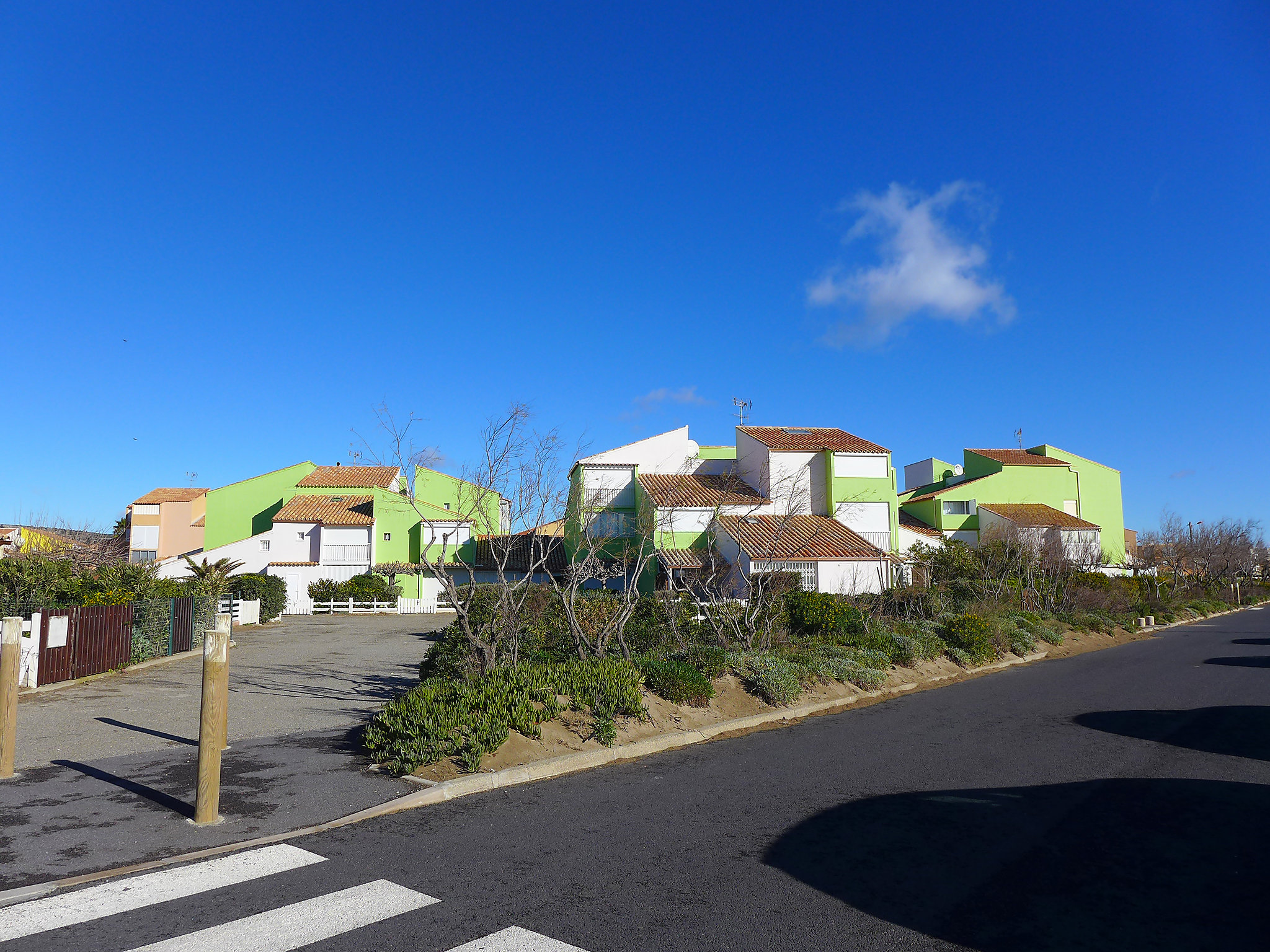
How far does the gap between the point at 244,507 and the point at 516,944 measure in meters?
52.4

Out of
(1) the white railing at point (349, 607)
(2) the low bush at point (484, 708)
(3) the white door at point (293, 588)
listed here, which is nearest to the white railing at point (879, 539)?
(1) the white railing at point (349, 607)

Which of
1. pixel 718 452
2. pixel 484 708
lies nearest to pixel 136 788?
pixel 484 708

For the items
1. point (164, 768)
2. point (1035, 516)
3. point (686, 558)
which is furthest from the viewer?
point (1035, 516)

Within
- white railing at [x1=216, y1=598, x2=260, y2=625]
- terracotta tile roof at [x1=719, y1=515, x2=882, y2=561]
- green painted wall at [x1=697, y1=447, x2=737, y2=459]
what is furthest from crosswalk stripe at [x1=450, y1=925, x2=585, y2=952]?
green painted wall at [x1=697, y1=447, x2=737, y2=459]

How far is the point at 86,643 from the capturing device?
15203mm

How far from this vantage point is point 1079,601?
106 ft

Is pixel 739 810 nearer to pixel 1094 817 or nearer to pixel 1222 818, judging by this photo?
pixel 1094 817

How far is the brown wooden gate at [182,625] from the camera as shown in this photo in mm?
19500

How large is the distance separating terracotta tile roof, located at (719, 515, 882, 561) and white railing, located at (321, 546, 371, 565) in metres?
20.6

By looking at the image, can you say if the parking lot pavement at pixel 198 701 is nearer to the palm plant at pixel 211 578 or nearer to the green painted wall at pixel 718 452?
the palm plant at pixel 211 578

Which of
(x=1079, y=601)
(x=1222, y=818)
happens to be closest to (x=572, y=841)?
(x=1222, y=818)

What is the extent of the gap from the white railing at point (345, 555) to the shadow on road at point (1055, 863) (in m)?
40.5

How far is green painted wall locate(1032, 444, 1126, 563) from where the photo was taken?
178ft

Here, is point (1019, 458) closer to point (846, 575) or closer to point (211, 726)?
point (846, 575)
